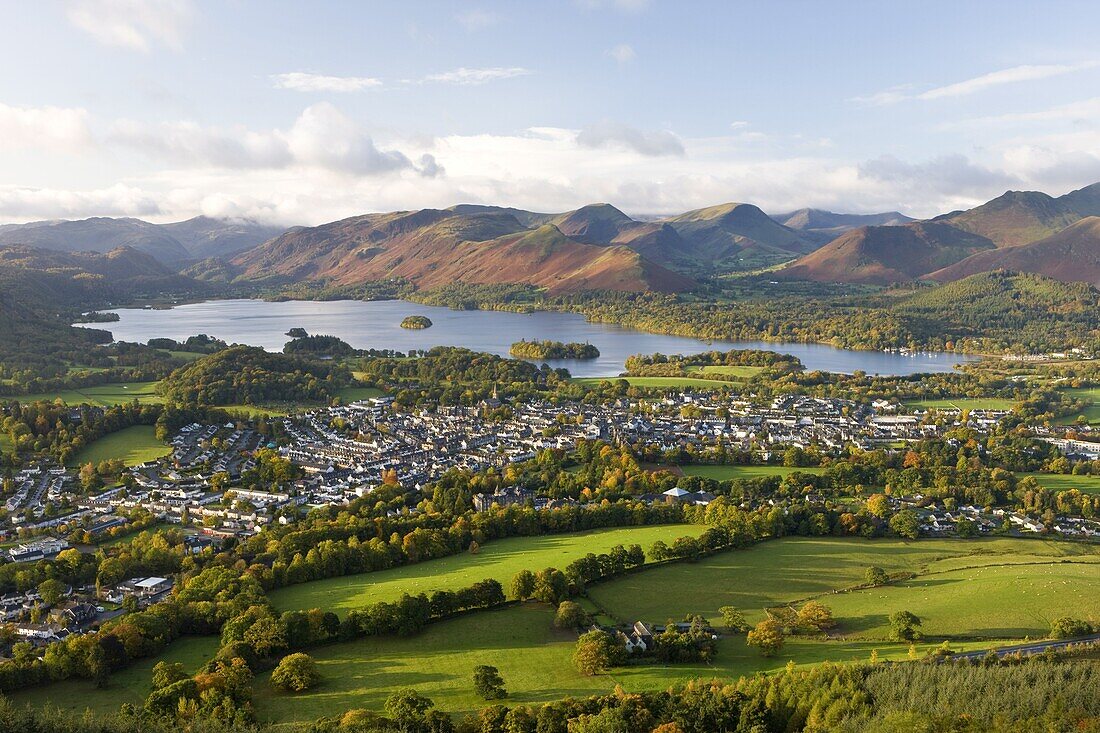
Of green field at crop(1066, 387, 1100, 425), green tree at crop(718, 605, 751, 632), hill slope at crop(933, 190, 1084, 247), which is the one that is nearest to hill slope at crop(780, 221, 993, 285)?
hill slope at crop(933, 190, 1084, 247)

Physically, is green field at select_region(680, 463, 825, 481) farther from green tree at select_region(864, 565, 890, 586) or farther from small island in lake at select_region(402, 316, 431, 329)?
small island in lake at select_region(402, 316, 431, 329)

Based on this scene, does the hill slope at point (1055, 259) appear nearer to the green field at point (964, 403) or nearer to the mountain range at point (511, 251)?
the mountain range at point (511, 251)

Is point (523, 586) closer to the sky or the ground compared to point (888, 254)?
closer to the ground

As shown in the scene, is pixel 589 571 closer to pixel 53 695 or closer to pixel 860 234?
pixel 53 695

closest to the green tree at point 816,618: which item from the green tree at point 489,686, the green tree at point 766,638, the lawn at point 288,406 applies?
the green tree at point 766,638

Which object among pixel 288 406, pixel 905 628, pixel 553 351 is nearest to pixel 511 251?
pixel 553 351

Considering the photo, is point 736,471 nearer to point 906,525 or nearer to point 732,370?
point 906,525
